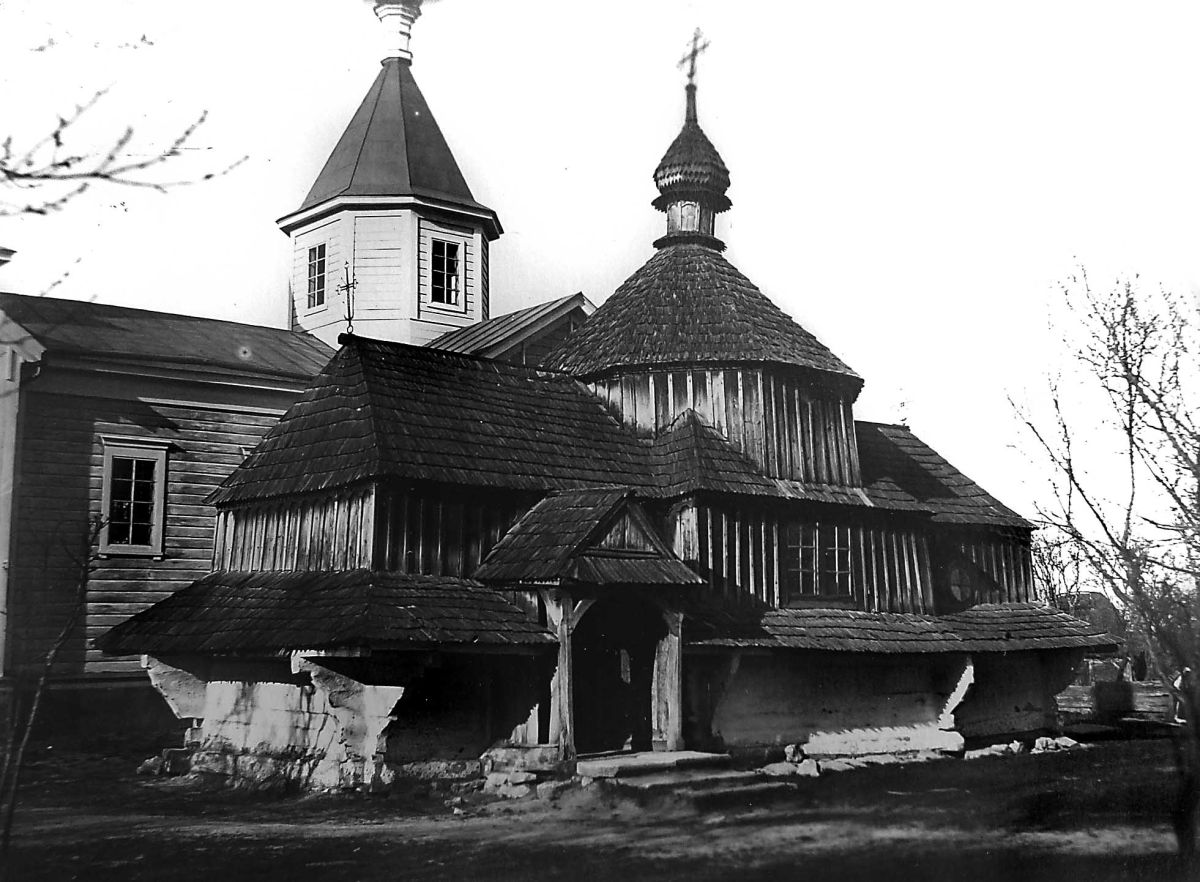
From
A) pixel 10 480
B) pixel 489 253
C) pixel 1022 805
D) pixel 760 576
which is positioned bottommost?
pixel 1022 805

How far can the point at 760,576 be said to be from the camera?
696 inches

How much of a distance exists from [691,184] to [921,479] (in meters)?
6.97

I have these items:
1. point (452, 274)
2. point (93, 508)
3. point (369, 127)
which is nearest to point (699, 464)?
point (93, 508)

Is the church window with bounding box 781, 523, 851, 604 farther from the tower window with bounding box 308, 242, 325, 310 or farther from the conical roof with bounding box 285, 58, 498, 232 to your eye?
the tower window with bounding box 308, 242, 325, 310

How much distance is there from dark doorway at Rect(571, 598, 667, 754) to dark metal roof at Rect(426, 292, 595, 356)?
29.3 ft

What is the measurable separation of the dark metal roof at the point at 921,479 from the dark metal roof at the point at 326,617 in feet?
27.8

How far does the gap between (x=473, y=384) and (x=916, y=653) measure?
7925 millimetres

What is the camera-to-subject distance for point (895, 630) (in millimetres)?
18547

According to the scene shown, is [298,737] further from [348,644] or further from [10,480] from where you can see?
[10,480]

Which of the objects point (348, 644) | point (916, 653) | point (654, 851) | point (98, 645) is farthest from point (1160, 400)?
point (98, 645)

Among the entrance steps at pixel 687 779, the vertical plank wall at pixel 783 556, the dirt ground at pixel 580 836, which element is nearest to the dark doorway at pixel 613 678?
the entrance steps at pixel 687 779

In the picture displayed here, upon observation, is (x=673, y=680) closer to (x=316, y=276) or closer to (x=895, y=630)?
(x=895, y=630)

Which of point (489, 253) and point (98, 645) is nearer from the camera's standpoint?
point (98, 645)

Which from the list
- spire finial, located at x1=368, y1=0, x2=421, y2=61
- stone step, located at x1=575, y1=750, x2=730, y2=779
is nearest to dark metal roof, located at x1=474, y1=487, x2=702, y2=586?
stone step, located at x1=575, y1=750, x2=730, y2=779
